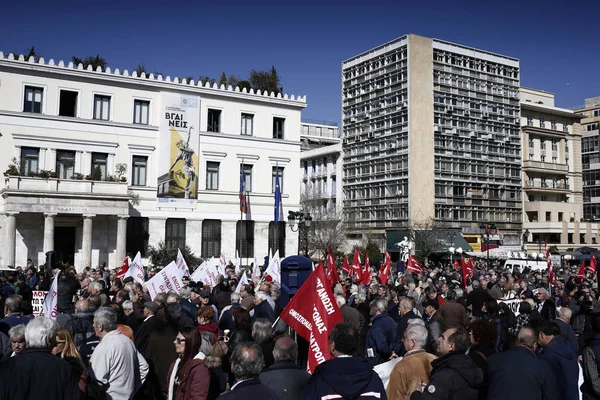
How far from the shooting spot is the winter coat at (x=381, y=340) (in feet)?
26.7

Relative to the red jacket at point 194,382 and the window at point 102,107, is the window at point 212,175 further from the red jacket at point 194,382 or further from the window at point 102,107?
the red jacket at point 194,382

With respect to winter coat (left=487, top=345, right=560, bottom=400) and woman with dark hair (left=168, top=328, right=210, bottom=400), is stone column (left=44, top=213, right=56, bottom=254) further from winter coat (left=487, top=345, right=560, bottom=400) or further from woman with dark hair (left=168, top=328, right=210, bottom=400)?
winter coat (left=487, top=345, right=560, bottom=400)

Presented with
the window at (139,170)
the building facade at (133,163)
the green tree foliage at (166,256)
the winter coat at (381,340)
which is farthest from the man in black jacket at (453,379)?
the window at (139,170)

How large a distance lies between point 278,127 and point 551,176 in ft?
148

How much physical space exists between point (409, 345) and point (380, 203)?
57.3 meters

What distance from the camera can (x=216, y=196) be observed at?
4116 centimetres

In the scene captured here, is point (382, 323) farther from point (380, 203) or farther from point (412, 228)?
point (380, 203)

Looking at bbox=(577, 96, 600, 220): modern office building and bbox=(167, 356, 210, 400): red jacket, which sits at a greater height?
bbox=(577, 96, 600, 220): modern office building

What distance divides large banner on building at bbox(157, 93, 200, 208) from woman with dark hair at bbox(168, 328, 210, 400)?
3422 centimetres

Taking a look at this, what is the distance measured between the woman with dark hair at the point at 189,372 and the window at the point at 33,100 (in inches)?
1355

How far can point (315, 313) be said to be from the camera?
7.34 meters

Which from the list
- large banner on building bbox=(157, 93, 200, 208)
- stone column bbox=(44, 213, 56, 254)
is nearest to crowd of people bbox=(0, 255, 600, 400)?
stone column bbox=(44, 213, 56, 254)

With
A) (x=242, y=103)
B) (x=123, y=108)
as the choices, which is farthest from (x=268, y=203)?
(x=123, y=108)

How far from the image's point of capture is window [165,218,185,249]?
129 feet
